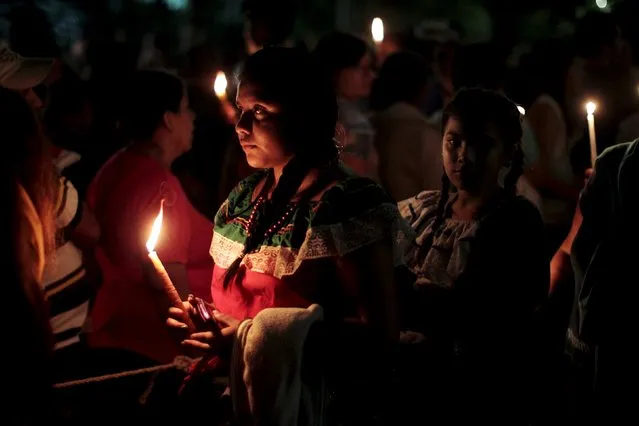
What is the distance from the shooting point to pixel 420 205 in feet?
14.6

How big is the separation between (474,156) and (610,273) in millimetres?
912

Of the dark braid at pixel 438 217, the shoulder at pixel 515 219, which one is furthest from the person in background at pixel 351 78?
the shoulder at pixel 515 219

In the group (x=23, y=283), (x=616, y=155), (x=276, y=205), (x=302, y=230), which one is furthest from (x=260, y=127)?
(x=616, y=155)

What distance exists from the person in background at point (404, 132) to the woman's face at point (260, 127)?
3.03 meters

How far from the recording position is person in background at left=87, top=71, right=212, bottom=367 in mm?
4336

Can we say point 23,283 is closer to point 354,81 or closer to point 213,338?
point 213,338

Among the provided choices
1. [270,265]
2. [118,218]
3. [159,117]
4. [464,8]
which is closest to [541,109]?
[159,117]

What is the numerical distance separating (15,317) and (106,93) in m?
5.15

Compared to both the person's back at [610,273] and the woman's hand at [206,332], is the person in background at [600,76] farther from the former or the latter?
the woman's hand at [206,332]

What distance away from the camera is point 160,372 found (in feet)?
12.9

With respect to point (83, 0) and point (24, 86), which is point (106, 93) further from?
point (83, 0)

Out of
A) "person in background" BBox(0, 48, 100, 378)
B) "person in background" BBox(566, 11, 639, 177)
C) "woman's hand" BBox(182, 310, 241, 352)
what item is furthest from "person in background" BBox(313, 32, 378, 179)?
"woman's hand" BBox(182, 310, 241, 352)

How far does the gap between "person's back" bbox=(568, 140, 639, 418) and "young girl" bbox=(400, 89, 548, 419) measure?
356 millimetres

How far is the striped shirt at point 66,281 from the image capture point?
402 cm
